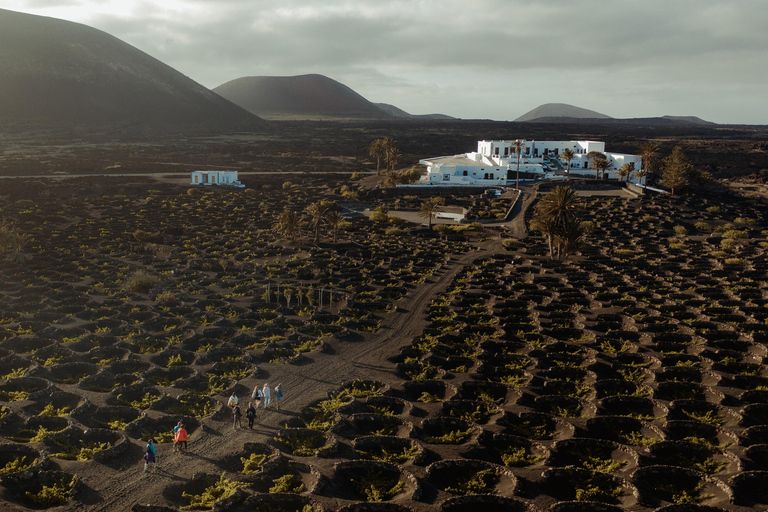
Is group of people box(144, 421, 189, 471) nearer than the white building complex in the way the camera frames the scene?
Yes

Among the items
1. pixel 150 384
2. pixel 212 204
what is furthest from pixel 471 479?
pixel 212 204

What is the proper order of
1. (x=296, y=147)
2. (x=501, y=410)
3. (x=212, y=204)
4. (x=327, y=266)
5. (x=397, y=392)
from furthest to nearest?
1. (x=296, y=147)
2. (x=212, y=204)
3. (x=327, y=266)
4. (x=397, y=392)
5. (x=501, y=410)

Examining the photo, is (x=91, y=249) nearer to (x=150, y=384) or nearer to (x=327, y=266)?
(x=327, y=266)

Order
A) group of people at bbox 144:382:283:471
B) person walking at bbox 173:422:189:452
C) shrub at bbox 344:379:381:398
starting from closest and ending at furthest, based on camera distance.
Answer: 1. group of people at bbox 144:382:283:471
2. person walking at bbox 173:422:189:452
3. shrub at bbox 344:379:381:398

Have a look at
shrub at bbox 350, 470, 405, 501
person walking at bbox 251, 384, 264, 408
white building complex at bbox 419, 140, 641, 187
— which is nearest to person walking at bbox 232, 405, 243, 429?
person walking at bbox 251, 384, 264, 408

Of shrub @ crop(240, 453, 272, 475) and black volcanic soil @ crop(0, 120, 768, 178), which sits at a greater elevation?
black volcanic soil @ crop(0, 120, 768, 178)

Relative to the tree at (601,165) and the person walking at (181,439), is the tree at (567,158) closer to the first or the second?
the tree at (601,165)

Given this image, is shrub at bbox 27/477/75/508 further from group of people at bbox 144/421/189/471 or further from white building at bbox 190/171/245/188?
white building at bbox 190/171/245/188
